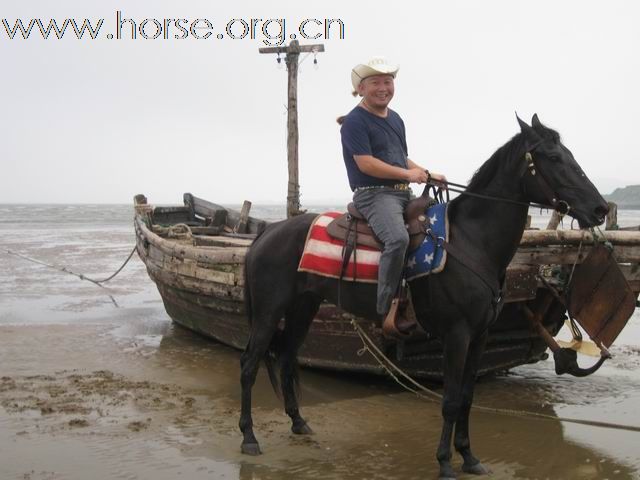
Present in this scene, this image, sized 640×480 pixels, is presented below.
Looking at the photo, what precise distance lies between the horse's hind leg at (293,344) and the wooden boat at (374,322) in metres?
0.63

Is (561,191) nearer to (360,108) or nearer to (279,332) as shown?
(360,108)

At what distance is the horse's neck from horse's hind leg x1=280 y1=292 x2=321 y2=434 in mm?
1546

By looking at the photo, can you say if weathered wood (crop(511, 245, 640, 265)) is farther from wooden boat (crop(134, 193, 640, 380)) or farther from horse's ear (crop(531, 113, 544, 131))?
horse's ear (crop(531, 113, 544, 131))

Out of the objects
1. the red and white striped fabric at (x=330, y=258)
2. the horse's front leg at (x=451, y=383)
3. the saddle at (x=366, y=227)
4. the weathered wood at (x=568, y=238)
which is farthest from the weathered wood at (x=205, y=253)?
the horse's front leg at (x=451, y=383)

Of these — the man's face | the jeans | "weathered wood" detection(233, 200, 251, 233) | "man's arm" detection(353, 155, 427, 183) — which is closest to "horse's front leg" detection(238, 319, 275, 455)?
the jeans

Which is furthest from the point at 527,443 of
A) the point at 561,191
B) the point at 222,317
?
the point at 222,317

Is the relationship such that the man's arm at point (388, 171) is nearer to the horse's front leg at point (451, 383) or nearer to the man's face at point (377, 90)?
the man's face at point (377, 90)

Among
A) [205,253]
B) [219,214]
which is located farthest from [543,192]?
[219,214]

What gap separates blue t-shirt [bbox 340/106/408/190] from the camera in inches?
198

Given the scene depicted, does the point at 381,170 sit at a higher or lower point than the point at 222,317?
higher

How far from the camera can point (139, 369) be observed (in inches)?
314

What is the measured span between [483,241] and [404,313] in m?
0.84

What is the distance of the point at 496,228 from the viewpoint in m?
4.71

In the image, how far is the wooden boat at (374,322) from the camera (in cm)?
623
